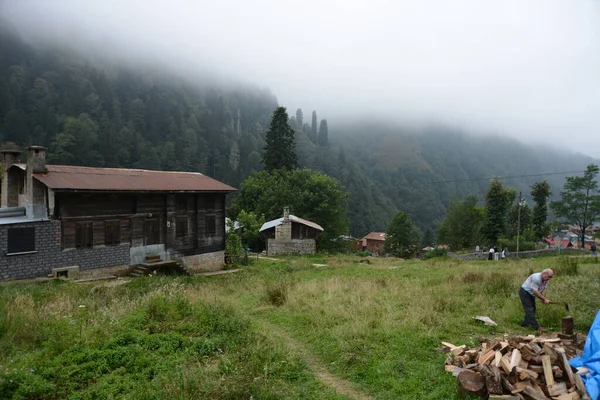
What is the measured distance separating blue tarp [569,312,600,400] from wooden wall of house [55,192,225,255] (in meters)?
18.8

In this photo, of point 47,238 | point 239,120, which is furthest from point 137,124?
point 47,238

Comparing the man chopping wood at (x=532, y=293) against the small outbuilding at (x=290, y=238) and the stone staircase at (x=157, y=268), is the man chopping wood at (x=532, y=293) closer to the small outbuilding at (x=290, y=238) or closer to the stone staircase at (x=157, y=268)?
the stone staircase at (x=157, y=268)

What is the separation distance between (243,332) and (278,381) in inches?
90.9

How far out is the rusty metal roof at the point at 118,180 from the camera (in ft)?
56.3

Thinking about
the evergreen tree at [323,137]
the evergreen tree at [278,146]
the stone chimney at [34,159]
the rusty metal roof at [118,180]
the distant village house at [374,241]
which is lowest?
the distant village house at [374,241]

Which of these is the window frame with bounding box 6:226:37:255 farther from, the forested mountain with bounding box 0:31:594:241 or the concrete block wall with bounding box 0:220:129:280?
the forested mountain with bounding box 0:31:594:241

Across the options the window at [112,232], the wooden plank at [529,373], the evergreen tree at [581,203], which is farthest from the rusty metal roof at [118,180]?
the evergreen tree at [581,203]

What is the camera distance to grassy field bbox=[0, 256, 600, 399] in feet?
20.8

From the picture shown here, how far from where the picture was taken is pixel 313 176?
4884 cm

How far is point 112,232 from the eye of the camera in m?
19.0

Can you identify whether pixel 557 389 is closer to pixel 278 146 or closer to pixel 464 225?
pixel 278 146

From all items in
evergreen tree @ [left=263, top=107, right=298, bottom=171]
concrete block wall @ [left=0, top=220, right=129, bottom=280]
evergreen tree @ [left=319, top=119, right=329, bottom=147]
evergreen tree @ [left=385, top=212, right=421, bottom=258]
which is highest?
evergreen tree @ [left=319, top=119, right=329, bottom=147]

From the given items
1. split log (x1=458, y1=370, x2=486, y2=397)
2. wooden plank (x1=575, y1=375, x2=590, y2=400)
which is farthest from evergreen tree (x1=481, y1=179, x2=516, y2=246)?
split log (x1=458, y1=370, x2=486, y2=397)

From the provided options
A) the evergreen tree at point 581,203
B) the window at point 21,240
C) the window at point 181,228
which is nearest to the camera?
the window at point 21,240
